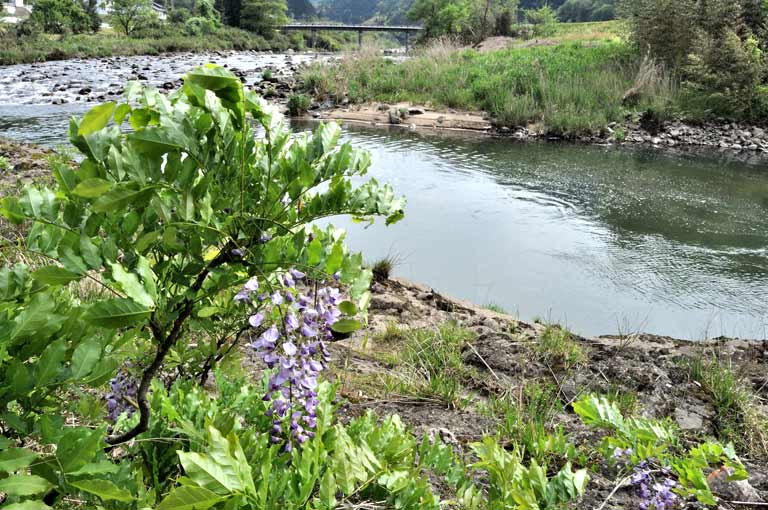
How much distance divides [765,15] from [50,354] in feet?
62.6

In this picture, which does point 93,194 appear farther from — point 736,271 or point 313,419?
point 736,271

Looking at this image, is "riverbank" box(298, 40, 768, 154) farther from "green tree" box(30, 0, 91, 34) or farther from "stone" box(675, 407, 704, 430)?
"green tree" box(30, 0, 91, 34)

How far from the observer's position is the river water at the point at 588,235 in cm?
475

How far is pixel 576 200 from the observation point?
7715 millimetres

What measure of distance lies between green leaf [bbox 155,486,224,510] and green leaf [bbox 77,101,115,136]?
0.51 metres

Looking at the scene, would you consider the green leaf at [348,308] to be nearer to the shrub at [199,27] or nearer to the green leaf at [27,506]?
the green leaf at [27,506]

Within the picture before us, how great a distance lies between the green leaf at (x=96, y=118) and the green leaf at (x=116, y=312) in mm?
246

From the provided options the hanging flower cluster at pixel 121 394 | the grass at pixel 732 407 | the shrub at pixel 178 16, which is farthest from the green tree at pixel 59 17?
the grass at pixel 732 407

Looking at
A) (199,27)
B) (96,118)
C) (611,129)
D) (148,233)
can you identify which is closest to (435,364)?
(148,233)

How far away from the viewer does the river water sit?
475cm

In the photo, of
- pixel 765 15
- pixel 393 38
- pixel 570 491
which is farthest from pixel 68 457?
pixel 393 38

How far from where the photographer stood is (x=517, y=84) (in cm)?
1477

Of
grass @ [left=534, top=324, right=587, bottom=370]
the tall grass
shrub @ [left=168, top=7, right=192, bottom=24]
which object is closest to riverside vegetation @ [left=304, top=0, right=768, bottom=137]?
the tall grass

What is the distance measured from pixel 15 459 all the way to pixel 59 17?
46147 millimetres
